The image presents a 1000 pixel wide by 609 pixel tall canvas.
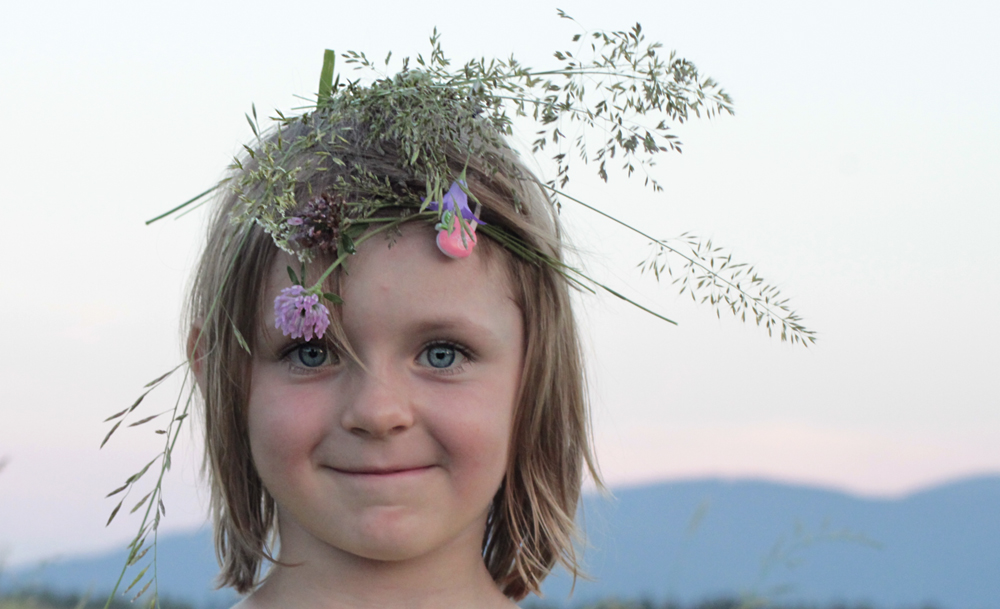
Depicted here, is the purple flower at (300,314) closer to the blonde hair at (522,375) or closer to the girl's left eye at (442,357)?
the blonde hair at (522,375)

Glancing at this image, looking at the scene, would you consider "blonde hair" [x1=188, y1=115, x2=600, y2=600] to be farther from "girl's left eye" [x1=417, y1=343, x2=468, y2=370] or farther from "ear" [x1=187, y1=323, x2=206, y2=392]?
"girl's left eye" [x1=417, y1=343, x2=468, y2=370]

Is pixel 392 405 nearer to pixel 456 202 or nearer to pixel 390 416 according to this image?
pixel 390 416

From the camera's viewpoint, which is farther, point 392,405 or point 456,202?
point 456,202

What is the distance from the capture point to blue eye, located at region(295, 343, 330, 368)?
3037 millimetres

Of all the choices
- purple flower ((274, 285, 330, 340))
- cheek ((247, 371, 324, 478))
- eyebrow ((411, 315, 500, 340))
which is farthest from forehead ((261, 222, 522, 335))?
cheek ((247, 371, 324, 478))

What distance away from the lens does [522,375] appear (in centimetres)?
337

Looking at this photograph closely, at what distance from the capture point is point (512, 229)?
129 inches

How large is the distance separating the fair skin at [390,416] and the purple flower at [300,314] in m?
0.12

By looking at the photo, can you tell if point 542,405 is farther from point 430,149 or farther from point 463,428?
point 430,149

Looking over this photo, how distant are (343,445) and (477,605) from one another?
84 centimetres

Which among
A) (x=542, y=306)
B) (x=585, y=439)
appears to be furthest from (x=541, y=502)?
(x=542, y=306)

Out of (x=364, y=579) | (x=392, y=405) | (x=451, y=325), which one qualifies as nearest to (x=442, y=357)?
(x=451, y=325)

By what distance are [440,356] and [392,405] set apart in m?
0.25

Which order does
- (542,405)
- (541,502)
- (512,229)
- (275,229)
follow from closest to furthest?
(275,229)
(512,229)
(542,405)
(541,502)
